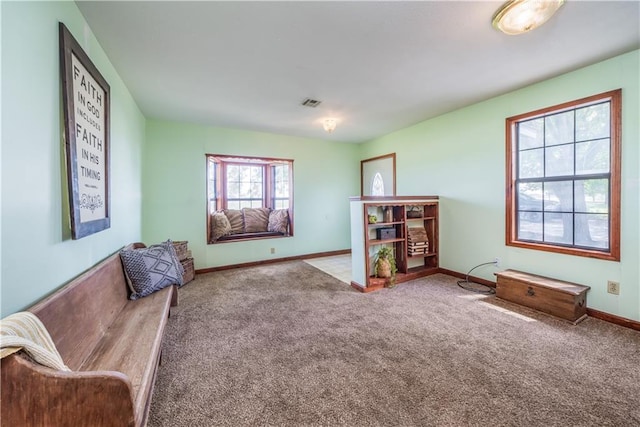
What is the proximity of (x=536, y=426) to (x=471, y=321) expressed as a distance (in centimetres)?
119

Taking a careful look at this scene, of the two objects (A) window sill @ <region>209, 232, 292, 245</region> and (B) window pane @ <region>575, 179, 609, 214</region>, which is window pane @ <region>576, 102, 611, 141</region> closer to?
(B) window pane @ <region>575, 179, 609, 214</region>

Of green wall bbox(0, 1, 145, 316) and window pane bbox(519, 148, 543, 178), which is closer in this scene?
green wall bbox(0, 1, 145, 316)

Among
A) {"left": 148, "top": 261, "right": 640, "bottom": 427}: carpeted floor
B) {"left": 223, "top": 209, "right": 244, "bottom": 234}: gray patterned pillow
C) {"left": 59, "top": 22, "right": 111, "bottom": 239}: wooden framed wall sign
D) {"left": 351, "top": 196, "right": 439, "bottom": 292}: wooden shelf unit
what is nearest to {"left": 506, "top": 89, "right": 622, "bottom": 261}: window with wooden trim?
{"left": 148, "top": 261, "right": 640, "bottom": 427}: carpeted floor

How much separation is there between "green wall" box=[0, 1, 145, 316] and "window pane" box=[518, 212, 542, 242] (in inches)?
169

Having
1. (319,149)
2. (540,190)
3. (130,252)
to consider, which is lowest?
(130,252)

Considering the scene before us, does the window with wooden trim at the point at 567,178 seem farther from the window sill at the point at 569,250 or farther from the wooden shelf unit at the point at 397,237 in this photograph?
the wooden shelf unit at the point at 397,237

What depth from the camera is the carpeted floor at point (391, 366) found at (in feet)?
4.62

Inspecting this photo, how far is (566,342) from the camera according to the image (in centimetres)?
207

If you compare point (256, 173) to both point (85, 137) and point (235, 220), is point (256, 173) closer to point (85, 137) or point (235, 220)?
point (235, 220)

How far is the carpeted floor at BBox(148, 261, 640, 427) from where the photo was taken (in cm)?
141

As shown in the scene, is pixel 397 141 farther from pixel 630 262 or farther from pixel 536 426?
pixel 536 426

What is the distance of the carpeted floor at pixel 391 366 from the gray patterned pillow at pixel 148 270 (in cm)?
44

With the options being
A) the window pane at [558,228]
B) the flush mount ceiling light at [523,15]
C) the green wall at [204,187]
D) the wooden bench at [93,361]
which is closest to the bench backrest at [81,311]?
the wooden bench at [93,361]

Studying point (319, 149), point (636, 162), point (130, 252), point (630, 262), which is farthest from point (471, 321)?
point (319, 149)
